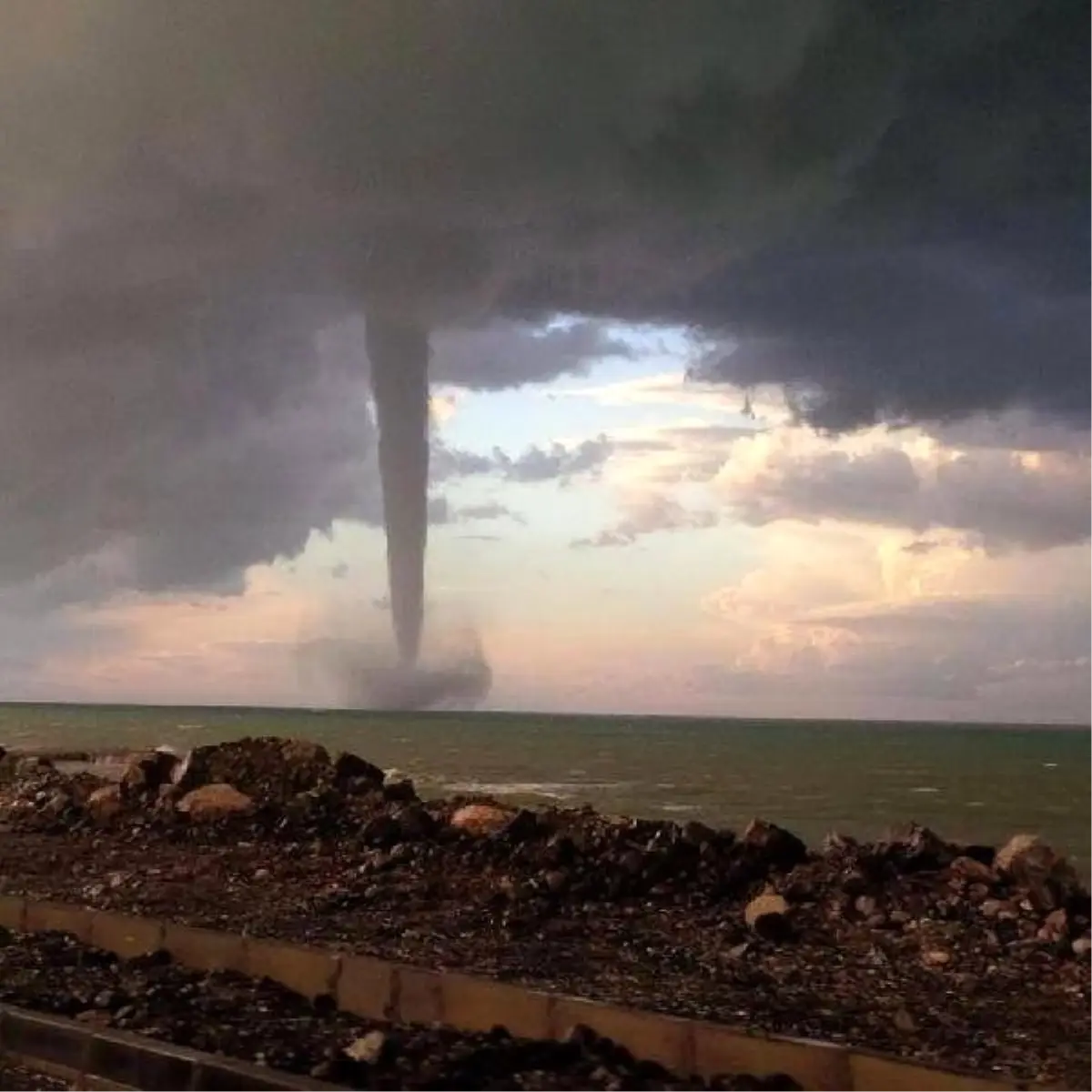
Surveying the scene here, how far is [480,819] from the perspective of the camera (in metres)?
11.9

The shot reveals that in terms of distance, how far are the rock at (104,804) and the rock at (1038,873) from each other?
350 inches

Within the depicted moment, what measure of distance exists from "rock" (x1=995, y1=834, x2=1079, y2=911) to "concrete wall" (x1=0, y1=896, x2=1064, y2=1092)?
381cm

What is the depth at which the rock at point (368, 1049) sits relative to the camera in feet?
17.8

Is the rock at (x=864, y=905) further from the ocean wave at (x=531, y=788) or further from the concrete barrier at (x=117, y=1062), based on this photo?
the ocean wave at (x=531, y=788)

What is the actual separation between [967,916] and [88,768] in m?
34.7

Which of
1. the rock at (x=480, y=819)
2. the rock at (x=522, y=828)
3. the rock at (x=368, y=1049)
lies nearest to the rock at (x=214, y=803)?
the rock at (x=480, y=819)

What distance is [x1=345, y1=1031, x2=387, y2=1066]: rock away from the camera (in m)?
5.43

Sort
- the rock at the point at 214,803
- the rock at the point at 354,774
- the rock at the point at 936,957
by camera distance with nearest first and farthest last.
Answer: the rock at the point at 936,957 < the rock at the point at 214,803 < the rock at the point at 354,774

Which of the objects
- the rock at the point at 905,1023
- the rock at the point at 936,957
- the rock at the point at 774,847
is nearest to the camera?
the rock at the point at 905,1023

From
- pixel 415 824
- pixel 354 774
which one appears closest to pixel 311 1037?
pixel 415 824

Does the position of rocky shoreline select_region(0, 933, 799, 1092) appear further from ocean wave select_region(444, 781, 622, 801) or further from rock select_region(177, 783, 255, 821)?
ocean wave select_region(444, 781, 622, 801)

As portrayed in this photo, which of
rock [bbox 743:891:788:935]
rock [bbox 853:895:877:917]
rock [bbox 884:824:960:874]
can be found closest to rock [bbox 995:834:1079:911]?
rock [bbox 884:824:960:874]

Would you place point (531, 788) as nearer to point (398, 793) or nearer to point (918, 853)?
point (398, 793)

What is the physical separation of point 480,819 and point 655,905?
9.81ft
